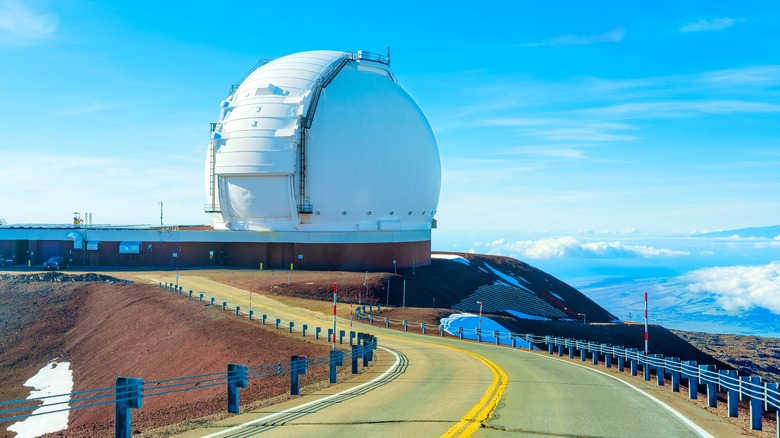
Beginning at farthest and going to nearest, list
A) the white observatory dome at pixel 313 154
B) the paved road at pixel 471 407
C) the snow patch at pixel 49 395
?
the white observatory dome at pixel 313 154, the snow patch at pixel 49 395, the paved road at pixel 471 407

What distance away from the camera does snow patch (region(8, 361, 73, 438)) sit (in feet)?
62.0

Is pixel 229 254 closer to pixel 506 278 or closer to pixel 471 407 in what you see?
pixel 506 278

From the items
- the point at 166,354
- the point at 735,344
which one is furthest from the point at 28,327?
the point at 735,344

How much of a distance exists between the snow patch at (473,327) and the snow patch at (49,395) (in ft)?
57.1

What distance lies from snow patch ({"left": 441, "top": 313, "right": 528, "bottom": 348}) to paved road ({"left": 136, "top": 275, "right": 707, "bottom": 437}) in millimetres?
12405

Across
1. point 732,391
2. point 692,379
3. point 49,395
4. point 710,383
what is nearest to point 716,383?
point 710,383

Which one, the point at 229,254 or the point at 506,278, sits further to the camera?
the point at 506,278

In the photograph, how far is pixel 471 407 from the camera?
1077 centimetres

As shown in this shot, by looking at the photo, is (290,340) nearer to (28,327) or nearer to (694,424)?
(694,424)

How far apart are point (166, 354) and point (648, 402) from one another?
1752 centimetres

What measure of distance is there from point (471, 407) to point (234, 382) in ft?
14.2

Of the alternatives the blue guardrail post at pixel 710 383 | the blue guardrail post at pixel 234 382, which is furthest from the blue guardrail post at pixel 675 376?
the blue guardrail post at pixel 234 382

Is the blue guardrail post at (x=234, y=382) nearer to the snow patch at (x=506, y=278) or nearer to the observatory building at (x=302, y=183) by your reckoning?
the observatory building at (x=302, y=183)

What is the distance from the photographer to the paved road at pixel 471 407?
9.27 meters
